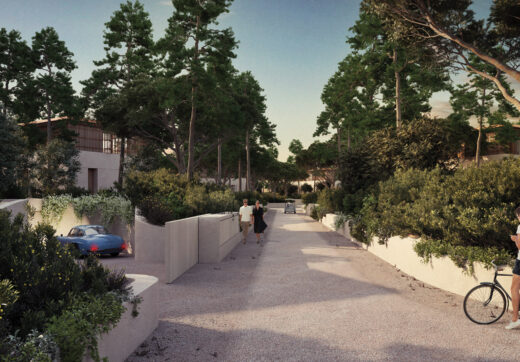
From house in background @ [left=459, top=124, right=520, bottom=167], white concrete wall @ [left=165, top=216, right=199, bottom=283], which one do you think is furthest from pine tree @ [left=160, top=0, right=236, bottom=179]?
house in background @ [left=459, top=124, right=520, bottom=167]

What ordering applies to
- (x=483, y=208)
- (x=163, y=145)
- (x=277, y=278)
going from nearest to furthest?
(x=483, y=208)
(x=277, y=278)
(x=163, y=145)

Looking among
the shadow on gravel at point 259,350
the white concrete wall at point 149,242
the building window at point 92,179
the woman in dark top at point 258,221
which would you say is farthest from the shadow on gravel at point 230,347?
the building window at point 92,179

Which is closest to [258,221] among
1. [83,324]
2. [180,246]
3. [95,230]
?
[95,230]

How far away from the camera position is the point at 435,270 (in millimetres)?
9375

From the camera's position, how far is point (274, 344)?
550 cm

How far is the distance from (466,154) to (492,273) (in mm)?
65834

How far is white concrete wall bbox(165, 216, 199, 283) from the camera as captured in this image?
383 inches

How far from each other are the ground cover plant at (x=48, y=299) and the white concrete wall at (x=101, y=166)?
48.0 metres

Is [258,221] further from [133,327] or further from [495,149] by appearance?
[495,149]

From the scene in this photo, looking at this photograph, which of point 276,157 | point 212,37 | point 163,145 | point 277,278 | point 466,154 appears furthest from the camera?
point 276,157

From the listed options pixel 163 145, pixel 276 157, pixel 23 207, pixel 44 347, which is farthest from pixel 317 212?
pixel 276 157

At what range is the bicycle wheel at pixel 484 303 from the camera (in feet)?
21.2

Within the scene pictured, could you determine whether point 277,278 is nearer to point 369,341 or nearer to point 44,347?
point 369,341

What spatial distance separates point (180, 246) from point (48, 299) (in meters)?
6.59
